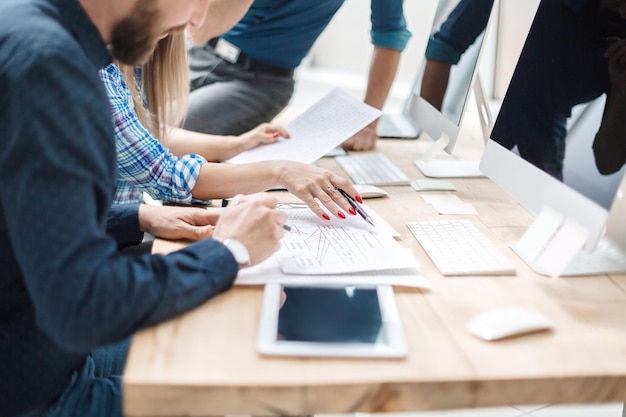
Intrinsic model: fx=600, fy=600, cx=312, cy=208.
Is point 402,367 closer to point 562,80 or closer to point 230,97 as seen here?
point 562,80

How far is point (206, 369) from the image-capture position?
672 millimetres

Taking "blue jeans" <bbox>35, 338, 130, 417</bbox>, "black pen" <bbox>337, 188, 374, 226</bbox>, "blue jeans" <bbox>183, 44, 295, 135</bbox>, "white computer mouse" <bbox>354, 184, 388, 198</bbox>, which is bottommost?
"blue jeans" <bbox>35, 338, 130, 417</bbox>

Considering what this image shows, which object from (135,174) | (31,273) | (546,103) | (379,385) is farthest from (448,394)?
(135,174)

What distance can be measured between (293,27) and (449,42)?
22.5 inches

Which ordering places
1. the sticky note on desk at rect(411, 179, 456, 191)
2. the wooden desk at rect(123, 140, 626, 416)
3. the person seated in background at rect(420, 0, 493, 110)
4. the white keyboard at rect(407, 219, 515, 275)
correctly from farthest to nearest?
the person seated in background at rect(420, 0, 493, 110) < the sticky note on desk at rect(411, 179, 456, 191) < the white keyboard at rect(407, 219, 515, 275) < the wooden desk at rect(123, 140, 626, 416)

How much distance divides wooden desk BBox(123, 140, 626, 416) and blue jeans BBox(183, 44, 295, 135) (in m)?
1.18

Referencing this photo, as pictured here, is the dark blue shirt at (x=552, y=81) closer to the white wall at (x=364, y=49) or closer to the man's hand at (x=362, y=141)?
the man's hand at (x=362, y=141)

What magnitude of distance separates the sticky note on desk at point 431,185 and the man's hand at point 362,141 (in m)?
0.31

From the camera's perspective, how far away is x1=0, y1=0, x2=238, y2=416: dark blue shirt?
2.15ft

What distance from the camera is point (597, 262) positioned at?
1011mm

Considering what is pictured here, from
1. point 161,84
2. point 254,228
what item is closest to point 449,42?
point 161,84

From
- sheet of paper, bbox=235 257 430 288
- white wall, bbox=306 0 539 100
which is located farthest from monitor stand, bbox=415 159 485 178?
white wall, bbox=306 0 539 100

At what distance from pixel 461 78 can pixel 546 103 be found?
410 mm

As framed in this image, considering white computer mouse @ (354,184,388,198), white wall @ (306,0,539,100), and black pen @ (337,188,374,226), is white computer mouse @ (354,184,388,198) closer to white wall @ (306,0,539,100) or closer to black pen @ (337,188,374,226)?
black pen @ (337,188,374,226)
